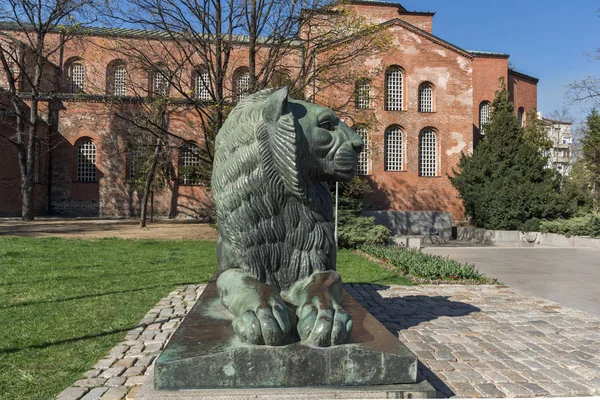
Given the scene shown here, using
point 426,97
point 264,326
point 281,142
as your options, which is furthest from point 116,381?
point 426,97

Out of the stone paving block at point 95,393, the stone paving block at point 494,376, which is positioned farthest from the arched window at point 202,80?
the stone paving block at point 494,376

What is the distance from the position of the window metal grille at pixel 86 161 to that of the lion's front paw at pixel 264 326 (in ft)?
103

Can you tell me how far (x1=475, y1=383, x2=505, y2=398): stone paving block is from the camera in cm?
313

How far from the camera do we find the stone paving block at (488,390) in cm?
313

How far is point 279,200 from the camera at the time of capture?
2799mm

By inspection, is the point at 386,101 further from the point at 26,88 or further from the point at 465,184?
the point at 26,88

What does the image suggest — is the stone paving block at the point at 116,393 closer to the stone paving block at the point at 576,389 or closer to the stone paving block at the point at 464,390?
the stone paving block at the point at 464,390

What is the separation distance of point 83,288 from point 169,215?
23791 mm

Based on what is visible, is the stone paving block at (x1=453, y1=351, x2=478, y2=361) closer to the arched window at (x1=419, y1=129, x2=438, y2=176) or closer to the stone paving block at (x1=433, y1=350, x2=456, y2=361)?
the stone paving block at (x1=433, y1=350, x2=456, y2=361)

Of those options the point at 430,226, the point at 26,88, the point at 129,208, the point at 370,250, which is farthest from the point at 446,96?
the point at 26,88

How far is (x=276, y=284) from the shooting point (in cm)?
298

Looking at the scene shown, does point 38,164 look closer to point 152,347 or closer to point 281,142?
point 152,347

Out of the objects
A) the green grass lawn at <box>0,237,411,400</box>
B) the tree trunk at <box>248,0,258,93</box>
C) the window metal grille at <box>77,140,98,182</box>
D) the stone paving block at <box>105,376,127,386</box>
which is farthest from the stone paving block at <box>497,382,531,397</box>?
the window metal grille at <box>77,140,98,182</box>

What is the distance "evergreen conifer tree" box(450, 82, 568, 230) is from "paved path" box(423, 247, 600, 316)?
4943 mm
